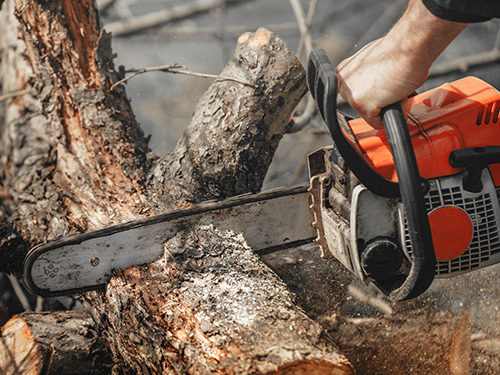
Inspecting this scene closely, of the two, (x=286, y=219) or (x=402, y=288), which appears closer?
(x=402, y=288)

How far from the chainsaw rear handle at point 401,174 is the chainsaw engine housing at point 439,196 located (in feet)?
0.18

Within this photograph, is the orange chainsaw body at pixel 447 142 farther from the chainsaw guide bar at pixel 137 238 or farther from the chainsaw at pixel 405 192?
the chainsaw guide bar at pixel 137 238

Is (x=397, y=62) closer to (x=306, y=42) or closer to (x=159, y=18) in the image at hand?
(x=306, y=42)

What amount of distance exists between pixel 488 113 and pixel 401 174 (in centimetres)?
47

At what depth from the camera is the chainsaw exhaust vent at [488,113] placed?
1488 millimetres

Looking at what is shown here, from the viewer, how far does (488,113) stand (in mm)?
1498

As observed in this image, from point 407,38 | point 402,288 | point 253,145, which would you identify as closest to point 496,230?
point 402,288

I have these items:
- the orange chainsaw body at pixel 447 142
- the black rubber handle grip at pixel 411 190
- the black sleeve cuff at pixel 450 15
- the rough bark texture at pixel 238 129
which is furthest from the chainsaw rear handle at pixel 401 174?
the rough bark texture at pixel 238 129

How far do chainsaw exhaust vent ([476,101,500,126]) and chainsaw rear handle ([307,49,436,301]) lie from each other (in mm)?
365

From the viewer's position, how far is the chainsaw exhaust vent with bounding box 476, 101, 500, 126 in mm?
1488

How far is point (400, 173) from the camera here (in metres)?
1.27

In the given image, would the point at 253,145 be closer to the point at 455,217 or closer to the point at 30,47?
the point at 455,217

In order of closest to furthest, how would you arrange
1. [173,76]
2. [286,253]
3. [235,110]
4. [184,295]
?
[184,295]
[235,110]
[286,253]
[173,76]

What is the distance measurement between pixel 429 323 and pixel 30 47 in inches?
103
